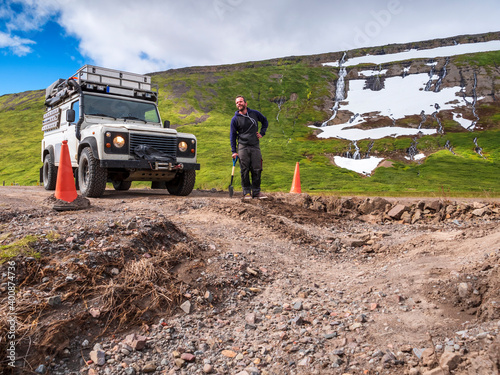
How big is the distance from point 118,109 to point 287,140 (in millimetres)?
35699

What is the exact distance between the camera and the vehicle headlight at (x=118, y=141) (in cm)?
842

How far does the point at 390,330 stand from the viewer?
2965 millimetres

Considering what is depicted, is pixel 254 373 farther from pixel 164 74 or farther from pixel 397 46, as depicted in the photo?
pixel 397 46

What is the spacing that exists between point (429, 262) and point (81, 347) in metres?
3.77

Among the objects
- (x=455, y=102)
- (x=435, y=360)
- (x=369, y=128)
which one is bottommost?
(x=435, y=360)

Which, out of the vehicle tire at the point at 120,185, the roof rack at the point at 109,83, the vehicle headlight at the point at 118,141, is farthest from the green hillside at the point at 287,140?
the vehicle headlight at the point at 118,141

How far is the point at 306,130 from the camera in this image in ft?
168

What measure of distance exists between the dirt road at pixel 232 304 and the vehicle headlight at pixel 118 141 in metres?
3.22

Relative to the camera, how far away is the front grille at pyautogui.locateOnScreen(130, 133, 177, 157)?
343 inches

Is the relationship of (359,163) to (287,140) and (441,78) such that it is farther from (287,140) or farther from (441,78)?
(441,78)

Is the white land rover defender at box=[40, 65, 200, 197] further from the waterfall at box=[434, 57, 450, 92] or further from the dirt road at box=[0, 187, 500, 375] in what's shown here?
the waterfall at box=[434, 57, 450, 92]

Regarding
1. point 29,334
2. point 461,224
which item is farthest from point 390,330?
point 461,224

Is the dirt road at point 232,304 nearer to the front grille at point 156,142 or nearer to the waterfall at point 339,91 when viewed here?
the front grille at point 156,142

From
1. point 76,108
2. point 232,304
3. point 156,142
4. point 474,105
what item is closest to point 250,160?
point 156,142
